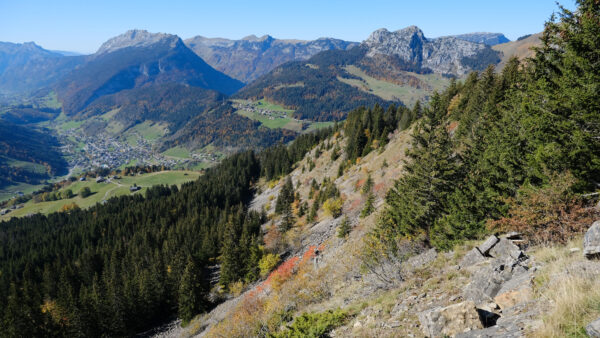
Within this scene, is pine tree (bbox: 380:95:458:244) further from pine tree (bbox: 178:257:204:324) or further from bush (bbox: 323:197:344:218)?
pine tree (bbox: 178:257:204:324)

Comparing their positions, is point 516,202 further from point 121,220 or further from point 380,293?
point 121,220

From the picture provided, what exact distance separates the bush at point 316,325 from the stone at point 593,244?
36.0 ft

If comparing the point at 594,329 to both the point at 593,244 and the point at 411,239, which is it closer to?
the point at 593,244

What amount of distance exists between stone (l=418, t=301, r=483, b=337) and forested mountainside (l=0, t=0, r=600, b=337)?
50mm

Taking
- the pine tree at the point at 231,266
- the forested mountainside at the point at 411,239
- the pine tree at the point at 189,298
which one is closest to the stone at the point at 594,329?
the forested mountainside at the point at 411,239

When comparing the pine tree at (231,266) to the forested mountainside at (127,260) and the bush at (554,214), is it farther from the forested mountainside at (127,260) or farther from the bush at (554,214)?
the bush at (554,214)

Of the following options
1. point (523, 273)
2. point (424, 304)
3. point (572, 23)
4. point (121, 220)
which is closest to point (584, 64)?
point (572, 23)

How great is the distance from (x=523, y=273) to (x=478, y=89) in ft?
183

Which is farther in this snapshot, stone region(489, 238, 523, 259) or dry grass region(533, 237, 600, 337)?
stone region(489, 238, 523, 259)

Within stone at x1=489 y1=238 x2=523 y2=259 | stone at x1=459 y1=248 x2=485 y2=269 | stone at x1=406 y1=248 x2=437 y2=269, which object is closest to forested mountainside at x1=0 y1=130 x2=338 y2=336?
stone at x1=406 y1=248 x2=437 y2=269

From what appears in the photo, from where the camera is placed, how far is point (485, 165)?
76.2 feet

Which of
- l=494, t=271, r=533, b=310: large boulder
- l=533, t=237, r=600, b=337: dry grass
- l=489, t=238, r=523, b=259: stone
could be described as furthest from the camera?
l=489, t=238, r=523, b=259: stone

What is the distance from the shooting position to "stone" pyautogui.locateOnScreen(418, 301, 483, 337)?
29.9ft

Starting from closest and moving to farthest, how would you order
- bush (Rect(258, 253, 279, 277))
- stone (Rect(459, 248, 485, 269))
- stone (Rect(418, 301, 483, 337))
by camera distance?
stone (Rect(418, 301, 483, 337))
stone (Rect(459, 248, 485, 269))
bush (Rect(258, 253, 279, 277))
